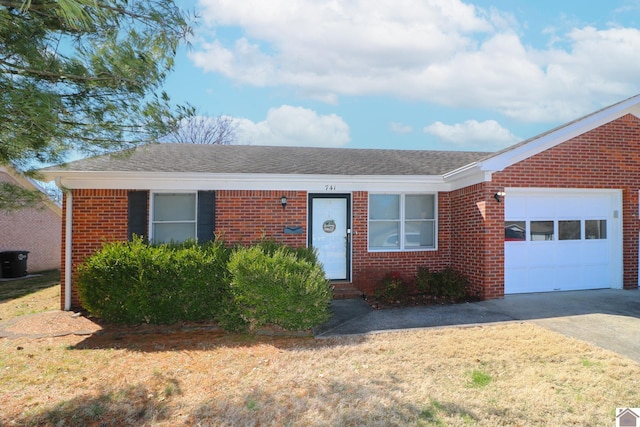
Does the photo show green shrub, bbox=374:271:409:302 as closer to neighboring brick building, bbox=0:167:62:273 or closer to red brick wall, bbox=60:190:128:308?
red brick wall, bbox=60:190:128:308

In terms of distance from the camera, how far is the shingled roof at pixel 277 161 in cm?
842

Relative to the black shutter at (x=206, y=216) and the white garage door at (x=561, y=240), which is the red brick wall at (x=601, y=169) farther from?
the black shutter at (x=206, y=216)

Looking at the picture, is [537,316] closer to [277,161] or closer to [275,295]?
[275,295]

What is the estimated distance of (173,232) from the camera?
8.65 metres

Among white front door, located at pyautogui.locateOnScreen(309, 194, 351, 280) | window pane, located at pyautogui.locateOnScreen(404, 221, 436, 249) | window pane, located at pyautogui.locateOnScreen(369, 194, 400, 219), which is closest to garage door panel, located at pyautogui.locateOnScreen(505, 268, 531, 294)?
window pane, located at pyautogui.locateOnScreen(404, 221, 436, 249)

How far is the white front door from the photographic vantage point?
30.4 ft

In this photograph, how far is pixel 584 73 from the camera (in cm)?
1430

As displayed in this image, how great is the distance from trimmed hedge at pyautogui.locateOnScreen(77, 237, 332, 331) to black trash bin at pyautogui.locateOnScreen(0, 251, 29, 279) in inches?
414

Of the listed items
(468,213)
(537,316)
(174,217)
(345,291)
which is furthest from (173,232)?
(537,316)

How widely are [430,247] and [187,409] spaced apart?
7.38 m

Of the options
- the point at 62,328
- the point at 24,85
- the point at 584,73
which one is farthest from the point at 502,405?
the point at 584,73

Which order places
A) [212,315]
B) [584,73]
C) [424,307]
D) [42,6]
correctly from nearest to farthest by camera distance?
[42,6]
[212,315]
[424,307]
[584,73]

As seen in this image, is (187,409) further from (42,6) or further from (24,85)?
(42,6)

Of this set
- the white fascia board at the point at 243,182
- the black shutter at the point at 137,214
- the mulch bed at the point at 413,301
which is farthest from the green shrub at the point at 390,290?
the black shutter at the point at 137,214
